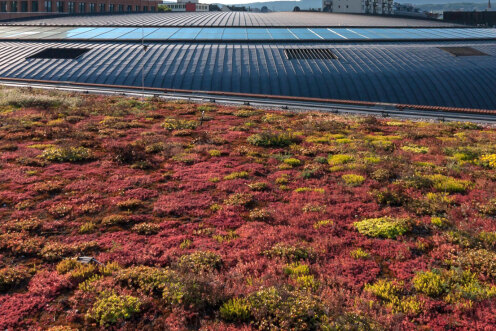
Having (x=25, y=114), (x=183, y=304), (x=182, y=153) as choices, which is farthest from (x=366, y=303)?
(x=25, y=114)

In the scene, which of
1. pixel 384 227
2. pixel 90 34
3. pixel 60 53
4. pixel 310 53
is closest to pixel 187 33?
pixel 90 34

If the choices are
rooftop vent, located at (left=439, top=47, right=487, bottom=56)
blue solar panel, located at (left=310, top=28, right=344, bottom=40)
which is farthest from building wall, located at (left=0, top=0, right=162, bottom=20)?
rooftop vent, located at (left=439, top=47, right=487, bottom=56)

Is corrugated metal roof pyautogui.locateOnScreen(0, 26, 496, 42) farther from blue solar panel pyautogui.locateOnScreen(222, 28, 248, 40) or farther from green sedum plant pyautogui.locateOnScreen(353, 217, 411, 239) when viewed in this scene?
green sedum plant pyautogui.locateOnScreen(353, 217, 411, 239)

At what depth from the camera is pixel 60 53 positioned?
172 feet

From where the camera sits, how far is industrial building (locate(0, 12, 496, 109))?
41.4 metres

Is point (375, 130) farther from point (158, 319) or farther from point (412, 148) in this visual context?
point (158, 319)

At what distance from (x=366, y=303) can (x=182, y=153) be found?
1466 cm

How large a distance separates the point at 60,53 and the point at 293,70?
106ft

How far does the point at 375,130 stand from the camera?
28.1 m

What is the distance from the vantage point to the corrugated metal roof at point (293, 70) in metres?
41.0

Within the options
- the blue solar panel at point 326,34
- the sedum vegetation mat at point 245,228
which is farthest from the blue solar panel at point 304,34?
the sedum vegetation mat at point 245,228

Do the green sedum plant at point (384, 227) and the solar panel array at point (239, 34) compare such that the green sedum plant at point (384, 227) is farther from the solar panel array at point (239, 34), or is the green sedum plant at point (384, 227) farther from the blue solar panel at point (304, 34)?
the blue solar panel at point (304, 34)

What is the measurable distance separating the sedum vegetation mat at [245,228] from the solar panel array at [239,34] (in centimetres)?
3268

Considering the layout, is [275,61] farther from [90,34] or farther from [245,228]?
[245,228]
